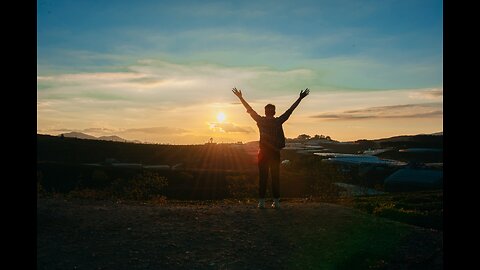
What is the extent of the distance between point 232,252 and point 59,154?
5879 centimetres

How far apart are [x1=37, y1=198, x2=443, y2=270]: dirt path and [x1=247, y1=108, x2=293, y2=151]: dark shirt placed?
186 cm

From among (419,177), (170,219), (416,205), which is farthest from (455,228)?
(419,177)

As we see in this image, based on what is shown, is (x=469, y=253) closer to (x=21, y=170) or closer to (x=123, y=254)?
(x=21, y=170)

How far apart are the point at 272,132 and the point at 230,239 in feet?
11.6

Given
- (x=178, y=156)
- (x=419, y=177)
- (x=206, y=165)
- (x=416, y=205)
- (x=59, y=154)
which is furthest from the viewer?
(x=178, y=156)

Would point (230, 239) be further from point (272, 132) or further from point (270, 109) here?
point (270, 109)

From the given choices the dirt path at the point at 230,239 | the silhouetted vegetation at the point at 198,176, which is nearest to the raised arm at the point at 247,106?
the dirt path at the point at 230,239

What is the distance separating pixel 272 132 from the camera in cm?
1295

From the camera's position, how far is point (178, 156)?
222 feet

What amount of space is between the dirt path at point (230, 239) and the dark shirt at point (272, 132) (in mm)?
1864

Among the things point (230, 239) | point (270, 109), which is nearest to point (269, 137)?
point (270, 109)

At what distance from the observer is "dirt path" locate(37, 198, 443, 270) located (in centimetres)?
956

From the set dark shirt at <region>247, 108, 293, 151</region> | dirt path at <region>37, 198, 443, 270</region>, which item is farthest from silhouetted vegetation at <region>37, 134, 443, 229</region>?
dark shirt at <region>247, 108, 293, 151</region>

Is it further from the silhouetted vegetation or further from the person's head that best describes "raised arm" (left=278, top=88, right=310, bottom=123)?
the silhouetted vegetation
